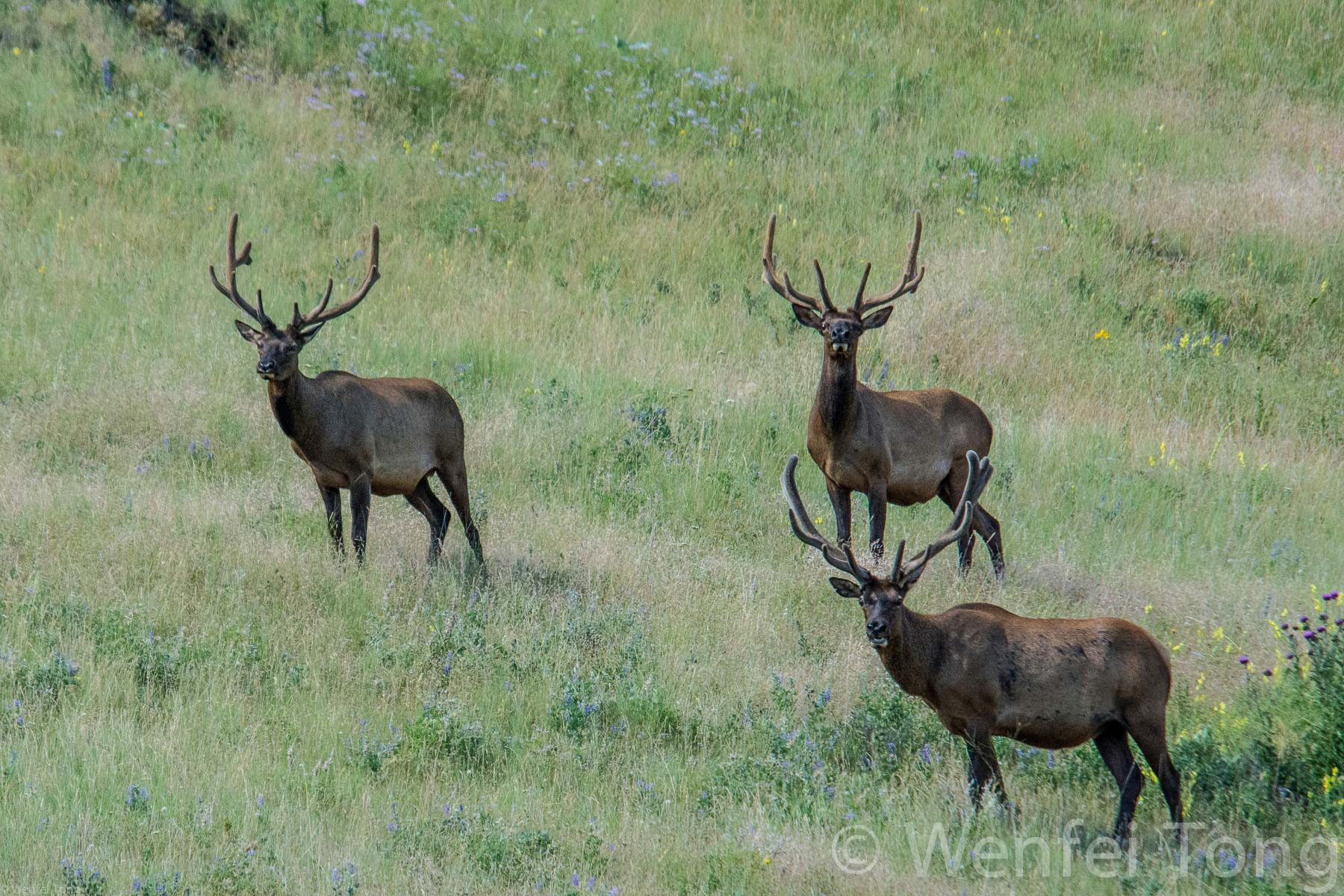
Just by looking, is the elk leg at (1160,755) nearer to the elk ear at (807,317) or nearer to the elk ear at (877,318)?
the elk ear at (807,317)

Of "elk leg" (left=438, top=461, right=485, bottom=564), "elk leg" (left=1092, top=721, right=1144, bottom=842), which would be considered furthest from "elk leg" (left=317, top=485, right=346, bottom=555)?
"elk leg" (left=1092, top=721, right=1144, bottom=842)

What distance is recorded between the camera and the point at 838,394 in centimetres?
945

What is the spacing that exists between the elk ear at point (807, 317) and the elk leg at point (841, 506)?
1.03 m

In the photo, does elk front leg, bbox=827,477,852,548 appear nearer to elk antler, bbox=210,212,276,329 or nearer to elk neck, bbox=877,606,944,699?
elk neck, bbox=877,606,944,699

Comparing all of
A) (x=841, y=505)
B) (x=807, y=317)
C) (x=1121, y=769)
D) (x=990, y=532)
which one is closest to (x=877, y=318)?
(x=807, y=317)

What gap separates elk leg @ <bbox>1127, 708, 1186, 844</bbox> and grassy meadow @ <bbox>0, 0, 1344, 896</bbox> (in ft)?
0.50

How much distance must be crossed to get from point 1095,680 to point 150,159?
41.7ft

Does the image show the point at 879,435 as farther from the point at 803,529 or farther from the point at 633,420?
the point at 803,529

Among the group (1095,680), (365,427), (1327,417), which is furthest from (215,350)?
(1327,417)

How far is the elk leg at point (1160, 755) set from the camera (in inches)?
243

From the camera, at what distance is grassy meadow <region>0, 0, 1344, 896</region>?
259 inches

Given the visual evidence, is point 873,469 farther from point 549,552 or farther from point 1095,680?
point 1095,680

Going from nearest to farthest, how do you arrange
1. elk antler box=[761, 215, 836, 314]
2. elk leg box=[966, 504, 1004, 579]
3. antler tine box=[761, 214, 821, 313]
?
elk antler box=[761, 215, 836, 314] < antler tine box=[761, 214, 821, 313] < elk leg box=[966, 504, 1004, 579]

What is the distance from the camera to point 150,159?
15977 millimetres
